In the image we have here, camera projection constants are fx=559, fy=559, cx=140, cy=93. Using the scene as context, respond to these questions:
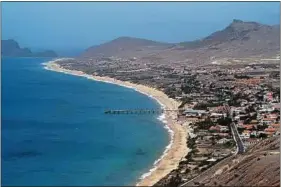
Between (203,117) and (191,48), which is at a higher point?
(191,48)

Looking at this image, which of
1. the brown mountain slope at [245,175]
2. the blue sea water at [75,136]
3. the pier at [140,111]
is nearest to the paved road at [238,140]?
the blue sea water at [75,136]

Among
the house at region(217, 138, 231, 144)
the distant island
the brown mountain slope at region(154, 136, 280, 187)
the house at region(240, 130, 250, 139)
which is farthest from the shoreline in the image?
the distant island

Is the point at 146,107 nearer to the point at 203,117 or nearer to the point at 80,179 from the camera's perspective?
the point at 203,117

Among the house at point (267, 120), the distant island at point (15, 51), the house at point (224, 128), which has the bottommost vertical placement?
the house at point (224, 128)

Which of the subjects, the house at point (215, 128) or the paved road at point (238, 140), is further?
the house at point (215, 128)

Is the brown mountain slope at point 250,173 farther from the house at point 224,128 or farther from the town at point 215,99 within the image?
the house at point 224,128

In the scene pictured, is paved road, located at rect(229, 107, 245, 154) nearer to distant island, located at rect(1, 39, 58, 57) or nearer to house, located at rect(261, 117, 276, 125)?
house, located at rect(261, 117, 276, 125)

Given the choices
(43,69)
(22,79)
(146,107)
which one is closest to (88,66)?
(43,69)

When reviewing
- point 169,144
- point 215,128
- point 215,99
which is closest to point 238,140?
point 169,144
